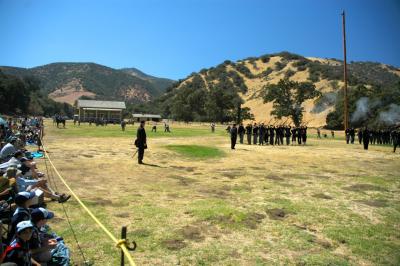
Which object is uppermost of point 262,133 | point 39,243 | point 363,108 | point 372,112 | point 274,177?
point 363,108

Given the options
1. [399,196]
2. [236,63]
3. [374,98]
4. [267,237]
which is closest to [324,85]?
[374,98]

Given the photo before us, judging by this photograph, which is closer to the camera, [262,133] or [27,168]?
[27,168]

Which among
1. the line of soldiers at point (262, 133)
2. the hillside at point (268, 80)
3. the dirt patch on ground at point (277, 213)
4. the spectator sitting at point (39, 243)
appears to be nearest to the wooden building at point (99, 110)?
the hillside at point (268, 80)

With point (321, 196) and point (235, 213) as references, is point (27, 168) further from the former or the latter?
point (321, 196)

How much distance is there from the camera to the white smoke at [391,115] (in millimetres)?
46325

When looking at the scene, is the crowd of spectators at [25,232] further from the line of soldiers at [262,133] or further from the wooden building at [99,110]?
the wooden building at [99,110]

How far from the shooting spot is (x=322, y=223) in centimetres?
814

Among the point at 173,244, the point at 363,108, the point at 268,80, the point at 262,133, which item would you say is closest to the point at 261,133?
the point at 262,133

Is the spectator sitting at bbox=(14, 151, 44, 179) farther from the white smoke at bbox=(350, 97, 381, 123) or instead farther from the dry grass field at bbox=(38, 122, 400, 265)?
the white smoke at bbox=(350, 97, 381, 123)

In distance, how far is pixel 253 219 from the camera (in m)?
8.27

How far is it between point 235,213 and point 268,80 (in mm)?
104922

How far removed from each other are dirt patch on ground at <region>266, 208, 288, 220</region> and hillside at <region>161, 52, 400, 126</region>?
57.7 meters

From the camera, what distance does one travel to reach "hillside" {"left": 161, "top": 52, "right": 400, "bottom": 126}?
76062 mm

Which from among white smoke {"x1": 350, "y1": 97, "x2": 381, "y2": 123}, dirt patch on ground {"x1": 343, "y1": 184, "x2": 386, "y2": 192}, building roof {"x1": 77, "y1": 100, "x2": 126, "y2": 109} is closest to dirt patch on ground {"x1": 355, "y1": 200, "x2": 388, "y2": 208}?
dirt patch on ground {"x1": 343, "y1": 184, "x2": 386, "y2": 192}
